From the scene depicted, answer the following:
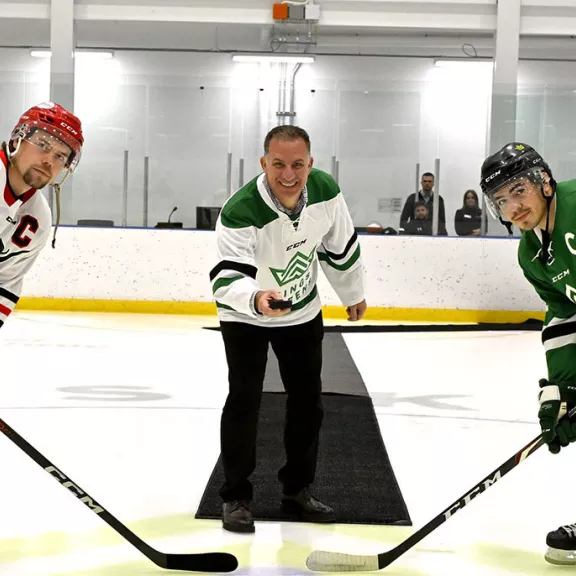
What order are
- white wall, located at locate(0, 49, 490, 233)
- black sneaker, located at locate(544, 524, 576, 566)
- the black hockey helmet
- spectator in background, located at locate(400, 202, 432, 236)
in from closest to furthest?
the black hockey helmet → black sneaker, located at locate(544, 524, 576, 566) → spectator in background, located at locate(400, 202, 432, 236) → white wall, located at locate(0, 49, 490, 233)

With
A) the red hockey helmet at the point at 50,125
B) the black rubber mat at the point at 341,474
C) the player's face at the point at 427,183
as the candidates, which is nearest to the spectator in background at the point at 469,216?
the player's face at the point at 427,183

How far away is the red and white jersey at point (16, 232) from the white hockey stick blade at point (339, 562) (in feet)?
3.26

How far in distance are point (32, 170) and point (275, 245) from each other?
0.72 m

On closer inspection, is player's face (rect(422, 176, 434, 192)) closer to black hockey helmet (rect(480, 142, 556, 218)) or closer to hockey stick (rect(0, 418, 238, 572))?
black hockey helmet (rect(480, 142, 556, 218))

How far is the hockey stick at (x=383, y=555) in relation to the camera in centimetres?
235

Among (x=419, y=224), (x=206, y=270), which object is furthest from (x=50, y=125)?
(x=419, y=224)

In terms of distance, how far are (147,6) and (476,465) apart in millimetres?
7177

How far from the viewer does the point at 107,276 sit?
8.44 m

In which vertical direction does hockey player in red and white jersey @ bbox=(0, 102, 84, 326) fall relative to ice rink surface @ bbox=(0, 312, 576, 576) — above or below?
above

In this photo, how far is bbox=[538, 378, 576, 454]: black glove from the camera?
2.28 metres

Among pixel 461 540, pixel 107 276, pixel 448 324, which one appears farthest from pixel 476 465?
pixel 107 276

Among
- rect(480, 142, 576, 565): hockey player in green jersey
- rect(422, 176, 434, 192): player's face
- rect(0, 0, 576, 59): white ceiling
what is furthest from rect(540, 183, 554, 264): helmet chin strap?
rect(0, 0, 576, 59): white ceiling

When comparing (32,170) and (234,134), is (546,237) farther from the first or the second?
(234,134)

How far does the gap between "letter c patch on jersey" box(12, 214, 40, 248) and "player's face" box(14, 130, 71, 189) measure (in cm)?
16
